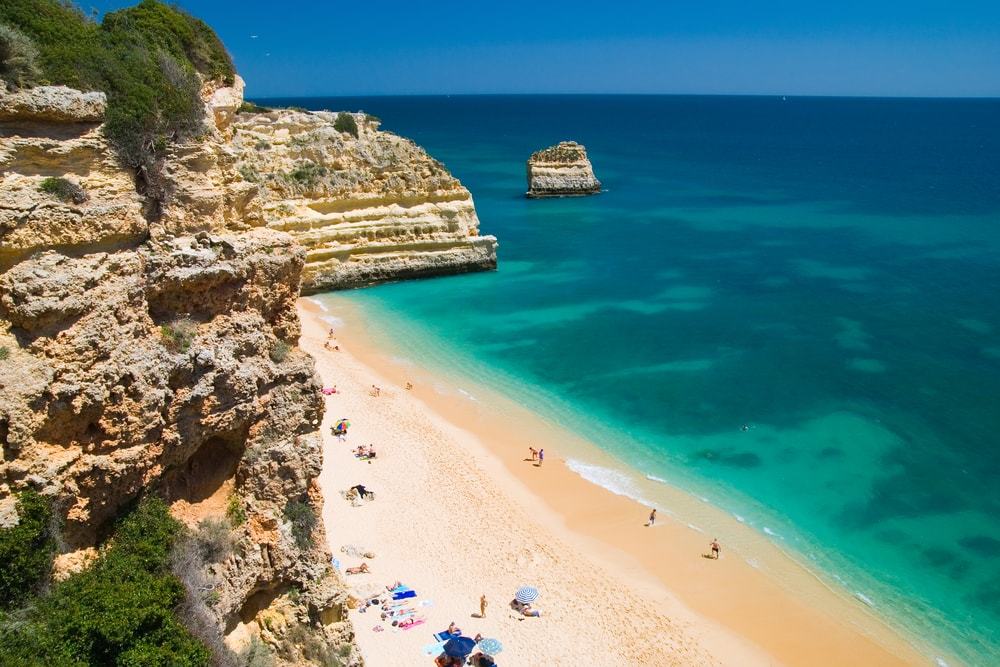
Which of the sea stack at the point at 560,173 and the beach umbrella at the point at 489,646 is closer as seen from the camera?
the beach umbrella at the point at 489,646

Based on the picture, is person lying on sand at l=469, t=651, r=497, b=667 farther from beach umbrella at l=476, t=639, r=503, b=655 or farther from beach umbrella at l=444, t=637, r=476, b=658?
beach umbrella at l=444, t=637, r=476, b=658

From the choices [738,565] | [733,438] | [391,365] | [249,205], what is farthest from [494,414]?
[249,205]

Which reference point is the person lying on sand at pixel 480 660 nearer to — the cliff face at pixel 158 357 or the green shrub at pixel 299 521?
the cliff face at pixel 158 357

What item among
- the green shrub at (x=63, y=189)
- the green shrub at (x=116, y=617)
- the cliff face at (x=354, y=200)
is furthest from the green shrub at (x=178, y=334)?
the cliff face at (x=354, y=200)

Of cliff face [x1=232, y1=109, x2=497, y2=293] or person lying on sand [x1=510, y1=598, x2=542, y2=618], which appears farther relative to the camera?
cliff face [x1=232, y1=109, x2=497, y2=293]

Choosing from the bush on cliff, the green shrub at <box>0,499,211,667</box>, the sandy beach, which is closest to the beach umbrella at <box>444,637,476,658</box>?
the sandy beach

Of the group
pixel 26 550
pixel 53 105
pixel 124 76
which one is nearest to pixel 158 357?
pixel 26 550
